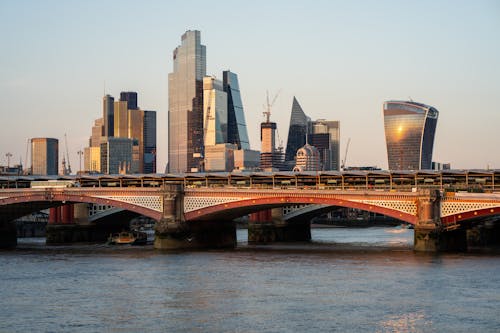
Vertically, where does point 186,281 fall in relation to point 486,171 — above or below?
below

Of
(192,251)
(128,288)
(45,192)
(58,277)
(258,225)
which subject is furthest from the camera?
(258,225)

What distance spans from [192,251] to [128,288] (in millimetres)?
35337

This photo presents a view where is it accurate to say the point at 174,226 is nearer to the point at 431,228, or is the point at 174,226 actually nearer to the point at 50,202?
the point at 50,202

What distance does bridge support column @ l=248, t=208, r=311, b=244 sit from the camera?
141000 millimetres

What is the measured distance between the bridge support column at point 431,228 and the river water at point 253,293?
2520mm

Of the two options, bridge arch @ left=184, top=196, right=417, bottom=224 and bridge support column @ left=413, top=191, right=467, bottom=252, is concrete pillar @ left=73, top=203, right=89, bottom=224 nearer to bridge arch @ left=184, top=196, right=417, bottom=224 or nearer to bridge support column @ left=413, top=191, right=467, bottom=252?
bridge arch @ left=184, top=196, right=417, bottom=224

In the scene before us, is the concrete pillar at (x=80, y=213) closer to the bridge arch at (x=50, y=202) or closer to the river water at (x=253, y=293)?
the bridge arch at (x=50, y=202)

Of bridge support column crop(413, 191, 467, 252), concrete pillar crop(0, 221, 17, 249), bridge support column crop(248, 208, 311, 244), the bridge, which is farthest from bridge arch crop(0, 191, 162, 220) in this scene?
bridge support column crop(413, 191, 467, 252)

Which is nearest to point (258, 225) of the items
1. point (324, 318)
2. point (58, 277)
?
point (58, 277)

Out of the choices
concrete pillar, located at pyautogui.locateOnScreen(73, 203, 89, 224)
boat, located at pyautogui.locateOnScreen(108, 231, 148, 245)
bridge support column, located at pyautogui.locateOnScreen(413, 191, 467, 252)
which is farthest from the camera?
concrete pillar, located at pyautogui.locateOnScreen(73, 203, 89, 224)

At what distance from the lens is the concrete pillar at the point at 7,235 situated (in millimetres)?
136062

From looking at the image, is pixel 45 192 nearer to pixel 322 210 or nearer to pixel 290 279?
pixel 322 210

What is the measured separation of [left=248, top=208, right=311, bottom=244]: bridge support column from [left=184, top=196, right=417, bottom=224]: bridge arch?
18.8m

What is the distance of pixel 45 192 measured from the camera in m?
127
